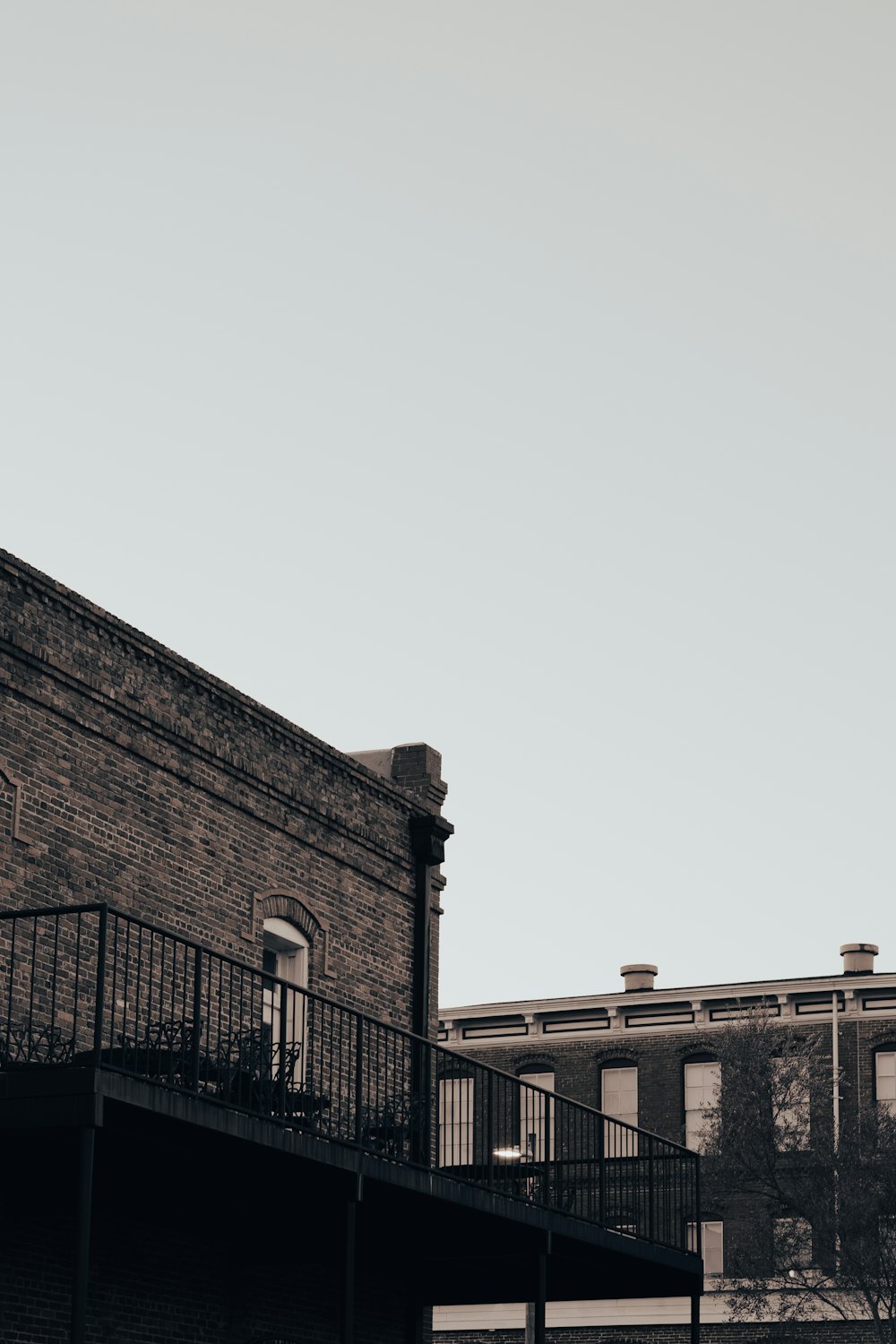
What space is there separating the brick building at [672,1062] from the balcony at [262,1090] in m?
19.9

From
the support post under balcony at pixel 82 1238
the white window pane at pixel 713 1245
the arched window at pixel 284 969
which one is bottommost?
the white window pane at pixel 713 1245

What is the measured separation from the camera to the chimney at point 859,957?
145 feet

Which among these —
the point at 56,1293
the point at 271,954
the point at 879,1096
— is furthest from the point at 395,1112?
the point at 879,1096

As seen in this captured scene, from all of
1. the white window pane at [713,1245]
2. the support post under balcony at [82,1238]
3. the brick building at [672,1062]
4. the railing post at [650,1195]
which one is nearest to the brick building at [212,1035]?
the support post under balcony at [82,1238]

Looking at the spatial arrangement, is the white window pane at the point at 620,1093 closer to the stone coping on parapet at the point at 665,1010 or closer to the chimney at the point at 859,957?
the stone coping on parapet at the point at 665,1010

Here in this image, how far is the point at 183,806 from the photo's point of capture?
17484 mm

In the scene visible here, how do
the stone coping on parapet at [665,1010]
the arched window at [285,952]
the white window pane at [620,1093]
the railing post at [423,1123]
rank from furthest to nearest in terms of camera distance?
1. the white window pane at [620,1093]
2. the stone coping on parapet at [665,1010]
3. the arched window at [285,952]
4. the railing post at [423,1123]

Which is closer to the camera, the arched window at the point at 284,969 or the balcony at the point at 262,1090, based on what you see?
the balcony at the point at 262,1090

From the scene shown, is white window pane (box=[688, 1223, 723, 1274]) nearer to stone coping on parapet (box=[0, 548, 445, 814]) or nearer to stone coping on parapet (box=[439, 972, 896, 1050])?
stone coping on parapet (box=[439, 972, 896, 1050])

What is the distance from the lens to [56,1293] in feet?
48.5

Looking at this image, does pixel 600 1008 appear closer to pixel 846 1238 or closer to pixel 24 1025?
pixel 846 1238

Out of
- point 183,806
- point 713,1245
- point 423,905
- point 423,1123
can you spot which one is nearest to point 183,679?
point 183,806

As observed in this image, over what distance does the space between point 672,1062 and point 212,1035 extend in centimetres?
2931

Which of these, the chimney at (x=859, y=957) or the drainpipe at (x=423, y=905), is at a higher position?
the chimney at (x=859, y=957)
